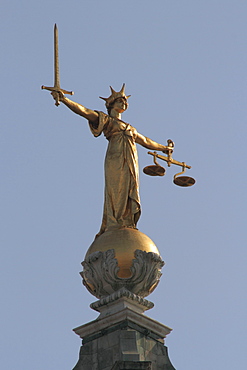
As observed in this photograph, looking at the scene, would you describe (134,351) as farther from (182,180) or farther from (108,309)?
(182,180)

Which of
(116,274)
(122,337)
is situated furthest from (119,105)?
(122,337)

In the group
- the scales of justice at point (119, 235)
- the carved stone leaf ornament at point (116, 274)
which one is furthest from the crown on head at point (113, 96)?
the carved stone leaf ornament at point (116, 274)

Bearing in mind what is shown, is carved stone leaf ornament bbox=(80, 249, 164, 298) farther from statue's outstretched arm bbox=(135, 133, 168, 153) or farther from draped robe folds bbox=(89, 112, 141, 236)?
statue's outstretched arm bbox=(135, 133, 168, 153)

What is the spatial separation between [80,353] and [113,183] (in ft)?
13.8

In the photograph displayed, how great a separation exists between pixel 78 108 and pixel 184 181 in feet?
11.1

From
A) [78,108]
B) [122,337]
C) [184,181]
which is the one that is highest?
[78,108]

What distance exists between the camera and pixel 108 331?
28.8 meters

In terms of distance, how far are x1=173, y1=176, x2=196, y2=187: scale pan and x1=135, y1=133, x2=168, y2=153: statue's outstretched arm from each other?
823 mm

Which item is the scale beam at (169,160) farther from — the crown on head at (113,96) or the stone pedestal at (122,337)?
the stone pedestal at (122,337)

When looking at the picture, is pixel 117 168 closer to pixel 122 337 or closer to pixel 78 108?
pixel 78 108

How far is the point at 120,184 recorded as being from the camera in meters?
30.7

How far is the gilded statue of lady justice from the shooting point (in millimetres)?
30547

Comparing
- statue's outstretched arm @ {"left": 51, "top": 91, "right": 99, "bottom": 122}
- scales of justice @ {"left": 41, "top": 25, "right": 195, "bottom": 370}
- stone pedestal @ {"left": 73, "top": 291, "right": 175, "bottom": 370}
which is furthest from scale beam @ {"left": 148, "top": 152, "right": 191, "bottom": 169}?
stone pedestal @ {"left": 73, "top": 291, "right": 175, "bottom": 370}

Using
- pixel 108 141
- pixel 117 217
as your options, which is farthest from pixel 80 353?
pixel 108 141
